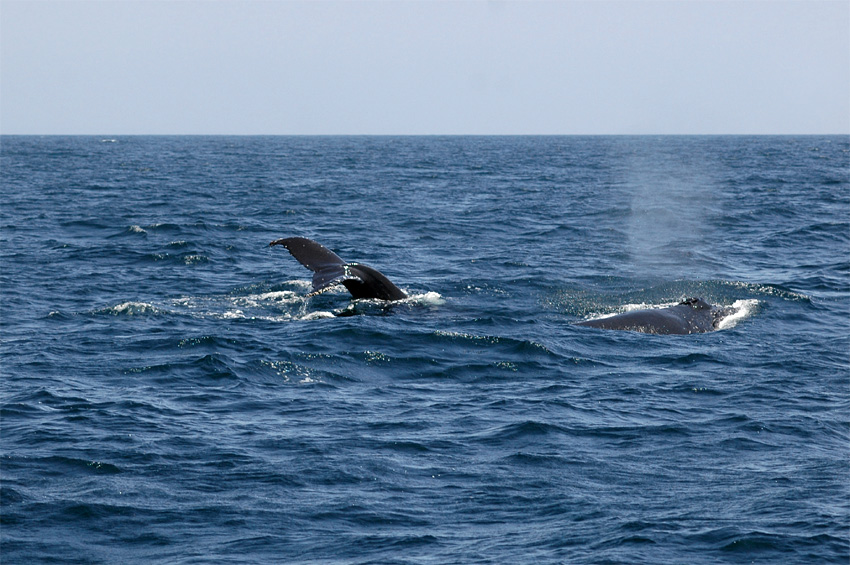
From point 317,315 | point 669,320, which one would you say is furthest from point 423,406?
point 669,320

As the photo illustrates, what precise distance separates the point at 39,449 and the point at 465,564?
6.10 metres

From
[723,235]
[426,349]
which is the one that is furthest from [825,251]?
[426,349]

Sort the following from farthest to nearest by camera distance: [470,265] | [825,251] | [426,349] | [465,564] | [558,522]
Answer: [825,251] < [470,265] < [426,349] < [558,522] < [465,564]

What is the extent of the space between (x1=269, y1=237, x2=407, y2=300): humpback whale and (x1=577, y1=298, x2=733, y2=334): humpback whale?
4.36 meters

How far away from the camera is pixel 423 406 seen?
14.7 m

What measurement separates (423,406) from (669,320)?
22.9ft

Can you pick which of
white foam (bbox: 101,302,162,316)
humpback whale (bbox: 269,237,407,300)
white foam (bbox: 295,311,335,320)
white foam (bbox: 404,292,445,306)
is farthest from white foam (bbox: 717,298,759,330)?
white foam (bbox: 101,302,162,316)

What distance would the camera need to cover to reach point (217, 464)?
1199cm

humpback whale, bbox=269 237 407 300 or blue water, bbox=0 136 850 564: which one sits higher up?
humpback whale, bbox=269 237 407 300

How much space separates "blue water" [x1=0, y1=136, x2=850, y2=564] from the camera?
10.2 m

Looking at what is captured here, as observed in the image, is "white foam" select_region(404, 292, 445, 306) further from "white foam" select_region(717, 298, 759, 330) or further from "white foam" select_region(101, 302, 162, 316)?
"white foam" select_region(717, 298, 759, 330)

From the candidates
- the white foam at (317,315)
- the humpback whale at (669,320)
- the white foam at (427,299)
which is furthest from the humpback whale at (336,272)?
the humpback whale at (669,320)

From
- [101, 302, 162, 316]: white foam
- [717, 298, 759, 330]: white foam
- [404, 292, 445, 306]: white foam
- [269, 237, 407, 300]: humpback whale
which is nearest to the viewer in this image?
[269, 237, 407, 300]: humpback whale

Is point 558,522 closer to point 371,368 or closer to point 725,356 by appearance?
point 371,368
